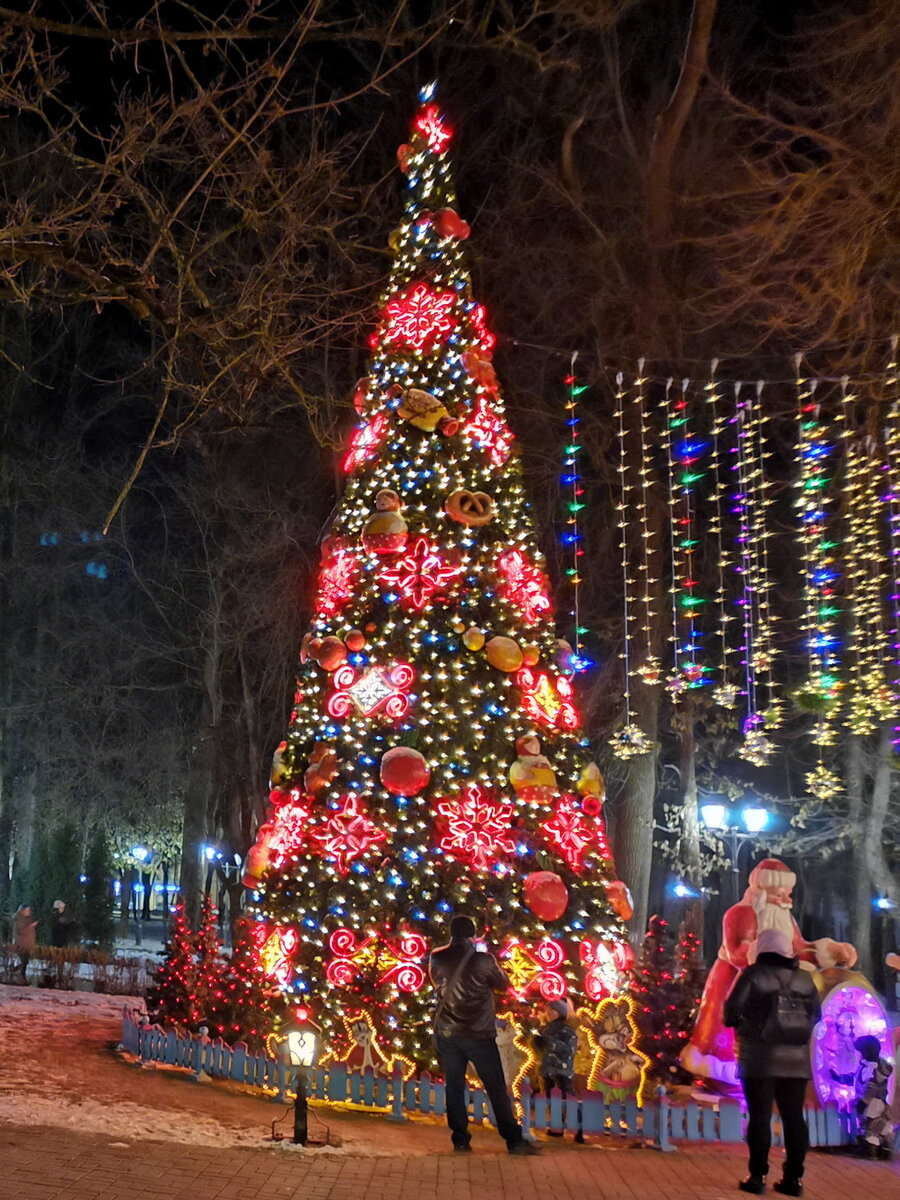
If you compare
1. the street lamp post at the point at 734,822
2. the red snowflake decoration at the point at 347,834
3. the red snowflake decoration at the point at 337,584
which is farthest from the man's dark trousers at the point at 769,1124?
the street lamp post at the point at 734,822

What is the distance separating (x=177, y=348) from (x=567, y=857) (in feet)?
19.0

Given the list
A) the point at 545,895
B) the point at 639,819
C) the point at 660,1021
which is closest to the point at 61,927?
the point at 639,819

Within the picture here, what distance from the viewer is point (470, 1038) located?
24.5ft

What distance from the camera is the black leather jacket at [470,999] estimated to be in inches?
293

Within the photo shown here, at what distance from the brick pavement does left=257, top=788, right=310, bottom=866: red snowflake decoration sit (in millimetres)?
2997

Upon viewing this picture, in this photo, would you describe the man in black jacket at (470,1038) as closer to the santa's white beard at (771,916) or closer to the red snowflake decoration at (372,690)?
the santa's white beard at (771,916)

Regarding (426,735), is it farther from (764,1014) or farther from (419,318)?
(419,318)

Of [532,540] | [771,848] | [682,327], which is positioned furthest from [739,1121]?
[771,848]

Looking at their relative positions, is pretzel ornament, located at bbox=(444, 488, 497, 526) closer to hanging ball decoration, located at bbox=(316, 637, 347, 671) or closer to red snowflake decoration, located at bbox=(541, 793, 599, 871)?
hanging ball decoration, located at bbox=(316, 637, 347, 671)

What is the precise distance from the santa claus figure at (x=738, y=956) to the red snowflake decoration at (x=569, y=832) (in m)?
1.45

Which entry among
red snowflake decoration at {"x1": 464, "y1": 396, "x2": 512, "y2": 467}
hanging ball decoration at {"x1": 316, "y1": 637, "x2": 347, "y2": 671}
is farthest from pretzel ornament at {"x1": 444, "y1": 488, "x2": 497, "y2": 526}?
hanging ball decoration at {"x1": 316, "y1": 637, "x2": 347, "y2": 671}

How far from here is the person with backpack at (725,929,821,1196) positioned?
266 inches

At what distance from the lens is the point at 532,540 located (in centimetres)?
1116

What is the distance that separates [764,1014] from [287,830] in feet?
16.4
